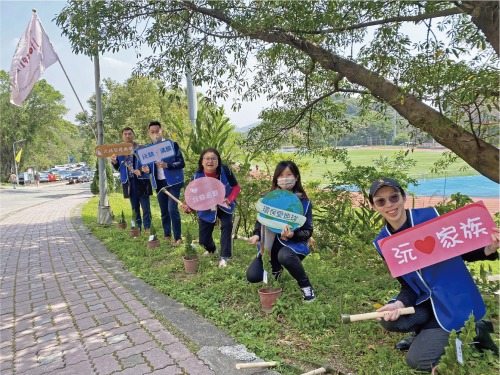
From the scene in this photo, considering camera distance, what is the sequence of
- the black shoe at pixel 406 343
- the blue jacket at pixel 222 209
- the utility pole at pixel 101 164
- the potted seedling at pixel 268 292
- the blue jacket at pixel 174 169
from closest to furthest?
the black shoe at pixel 406 343 → the potted seedling at pixel 268 292 → the blue jacket at pixel 222 209 → the blue jacket at pixel 174 169 → the utility pole at pixel 101 164

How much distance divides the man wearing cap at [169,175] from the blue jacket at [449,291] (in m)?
3.76

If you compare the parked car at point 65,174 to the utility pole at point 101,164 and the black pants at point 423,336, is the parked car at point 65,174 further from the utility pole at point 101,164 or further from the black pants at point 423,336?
the black pants at point 423,336

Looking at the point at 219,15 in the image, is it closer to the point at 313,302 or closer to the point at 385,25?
the point at 385,25

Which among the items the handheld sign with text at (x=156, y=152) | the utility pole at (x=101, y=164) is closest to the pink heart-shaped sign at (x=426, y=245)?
the handheld sign with text at (x=156, y=152)

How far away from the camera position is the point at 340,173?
5246 mm

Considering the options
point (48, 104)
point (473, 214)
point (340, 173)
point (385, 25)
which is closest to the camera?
point (473, 214)

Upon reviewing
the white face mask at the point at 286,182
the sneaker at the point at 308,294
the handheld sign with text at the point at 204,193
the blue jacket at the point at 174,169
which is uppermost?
the blue jacket at the point at 174,169

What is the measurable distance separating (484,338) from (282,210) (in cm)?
175

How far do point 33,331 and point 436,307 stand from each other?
333cm

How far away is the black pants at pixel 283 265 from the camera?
327 cm

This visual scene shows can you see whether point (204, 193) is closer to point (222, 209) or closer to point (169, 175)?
point (222, 209)

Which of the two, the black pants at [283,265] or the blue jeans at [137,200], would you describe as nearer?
the black pants at [283,265]

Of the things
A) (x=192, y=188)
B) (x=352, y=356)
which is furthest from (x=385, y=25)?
(x=352, y=356)

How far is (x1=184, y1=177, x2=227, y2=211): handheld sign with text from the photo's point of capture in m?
4.36
